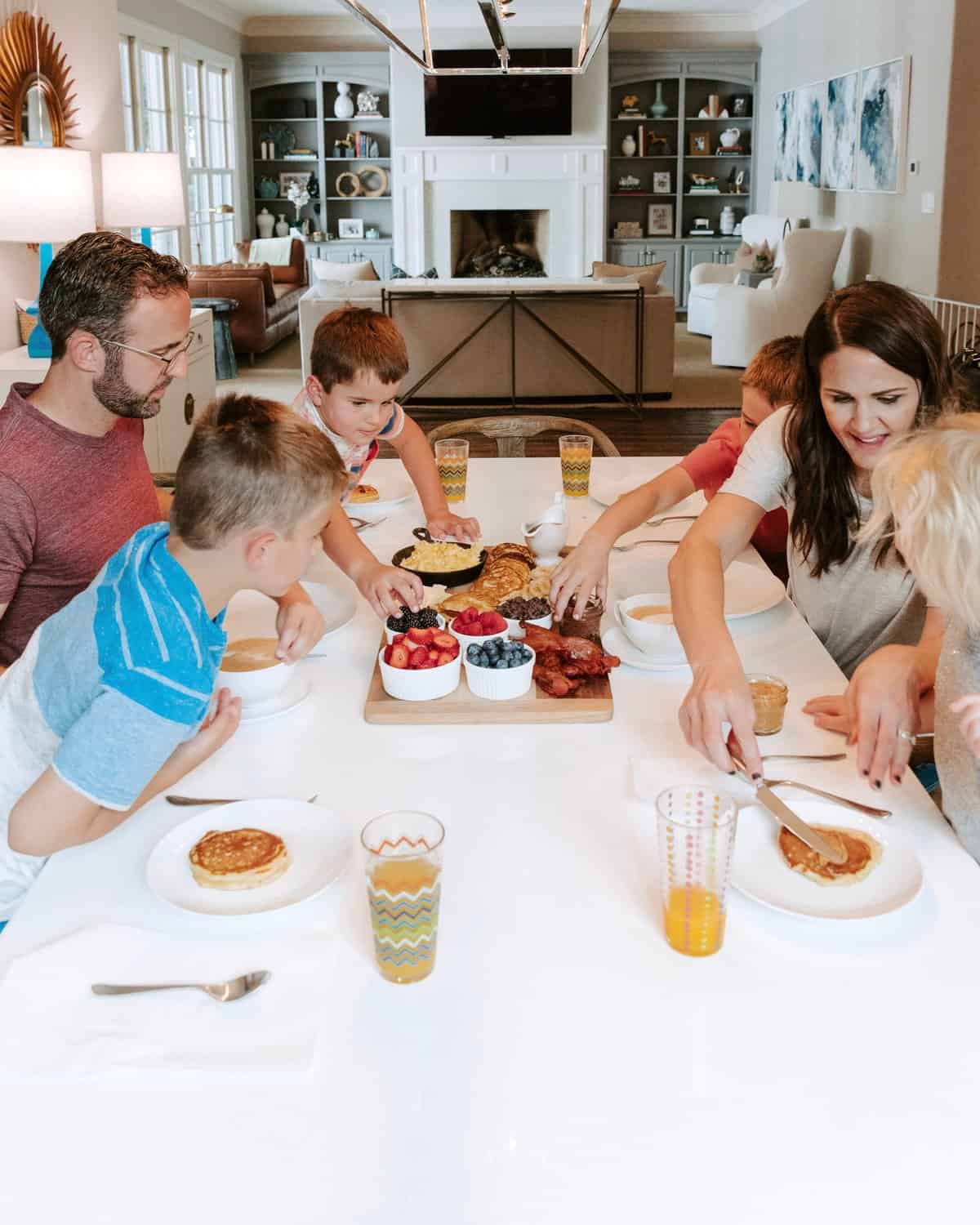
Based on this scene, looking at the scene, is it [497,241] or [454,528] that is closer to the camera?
[454,528]

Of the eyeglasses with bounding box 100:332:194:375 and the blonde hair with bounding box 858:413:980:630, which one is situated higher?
the eyeglasses with bounding box 100:332:194:375

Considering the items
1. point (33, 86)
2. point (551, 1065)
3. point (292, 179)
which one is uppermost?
point (292, 179)

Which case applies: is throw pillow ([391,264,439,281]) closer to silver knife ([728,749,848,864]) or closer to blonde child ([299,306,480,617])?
blonde child ([299,306,480,617])

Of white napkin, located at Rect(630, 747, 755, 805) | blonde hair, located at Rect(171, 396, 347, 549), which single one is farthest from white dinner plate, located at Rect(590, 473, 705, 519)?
blonde hair, located at Rect(171, 396, 347, 549)

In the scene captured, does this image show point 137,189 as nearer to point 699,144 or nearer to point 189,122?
point 189,122

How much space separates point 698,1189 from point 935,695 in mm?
680

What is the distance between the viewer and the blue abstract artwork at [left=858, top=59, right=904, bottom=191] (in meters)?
7.44

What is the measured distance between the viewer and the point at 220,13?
10773 millimetres

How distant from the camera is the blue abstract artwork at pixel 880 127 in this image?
24.4 feet

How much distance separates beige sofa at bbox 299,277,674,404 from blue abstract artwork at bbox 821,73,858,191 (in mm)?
2159

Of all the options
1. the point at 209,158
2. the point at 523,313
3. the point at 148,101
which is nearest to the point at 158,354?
the point at 523,313

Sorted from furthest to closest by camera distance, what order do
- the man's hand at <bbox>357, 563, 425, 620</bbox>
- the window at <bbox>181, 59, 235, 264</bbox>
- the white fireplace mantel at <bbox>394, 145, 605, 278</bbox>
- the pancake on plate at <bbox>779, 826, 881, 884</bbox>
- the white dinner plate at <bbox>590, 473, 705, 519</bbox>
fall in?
the white fireplace mantel at <bbox>394, 145, 605, 278</bbox> → the window at <bbox>181, 59, 235, 264</bbox> → the white dinner plate at <bbox>590, 473, 705, 519</bbox> → the man's hand at <bbox>357, 563, 425, 620</bbox> → the pancake on plate at <bbox>779, 826, 881, 884</bbox>

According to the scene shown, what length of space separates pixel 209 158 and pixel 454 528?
9.75m

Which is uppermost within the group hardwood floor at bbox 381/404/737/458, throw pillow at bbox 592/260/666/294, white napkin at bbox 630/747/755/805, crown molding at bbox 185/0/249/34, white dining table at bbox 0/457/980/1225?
crown molding at bbox 185/0/249/34
